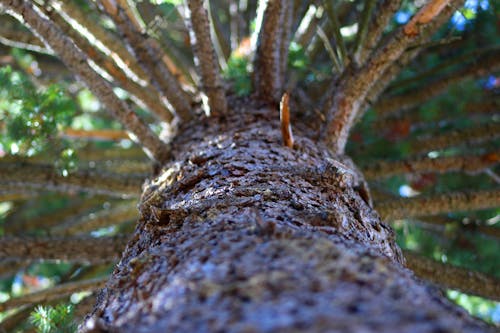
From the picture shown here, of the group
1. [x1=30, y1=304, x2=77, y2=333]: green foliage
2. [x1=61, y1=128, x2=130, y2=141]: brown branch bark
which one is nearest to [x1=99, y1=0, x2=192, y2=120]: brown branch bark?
[x1=61, y1=128, x2=130, y2=141]: brown branch bark

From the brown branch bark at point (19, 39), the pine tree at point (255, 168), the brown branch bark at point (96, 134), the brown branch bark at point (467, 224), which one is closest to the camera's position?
the pine tree at point (255, 168)

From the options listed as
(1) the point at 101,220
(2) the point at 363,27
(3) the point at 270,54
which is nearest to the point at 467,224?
(2) the point at 363,27

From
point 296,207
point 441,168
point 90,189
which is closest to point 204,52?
point 90,189

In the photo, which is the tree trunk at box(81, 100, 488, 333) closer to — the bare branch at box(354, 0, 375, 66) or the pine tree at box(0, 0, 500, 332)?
the pine tree at box(0, 0, 500, 332)

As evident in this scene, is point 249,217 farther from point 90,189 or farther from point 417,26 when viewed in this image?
point 90,189

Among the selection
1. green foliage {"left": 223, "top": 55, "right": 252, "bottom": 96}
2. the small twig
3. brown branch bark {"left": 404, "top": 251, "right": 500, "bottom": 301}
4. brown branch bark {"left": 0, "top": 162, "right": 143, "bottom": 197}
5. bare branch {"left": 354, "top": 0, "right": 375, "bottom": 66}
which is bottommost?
brown branch bark {"left": 404, "top": 251, "right": 500, "bottom": 301}

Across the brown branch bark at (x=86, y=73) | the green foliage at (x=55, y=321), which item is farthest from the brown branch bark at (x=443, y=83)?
the green foliage at (x=55, y=321)

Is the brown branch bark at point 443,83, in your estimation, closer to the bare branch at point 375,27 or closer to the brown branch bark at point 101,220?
the bare branch at point 375,27

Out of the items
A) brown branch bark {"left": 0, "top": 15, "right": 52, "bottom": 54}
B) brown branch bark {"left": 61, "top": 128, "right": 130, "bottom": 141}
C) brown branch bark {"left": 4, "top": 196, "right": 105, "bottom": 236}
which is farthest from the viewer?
brown branch bark {"left": 4, "top": 196, "right": 105, "bottom": 236}
